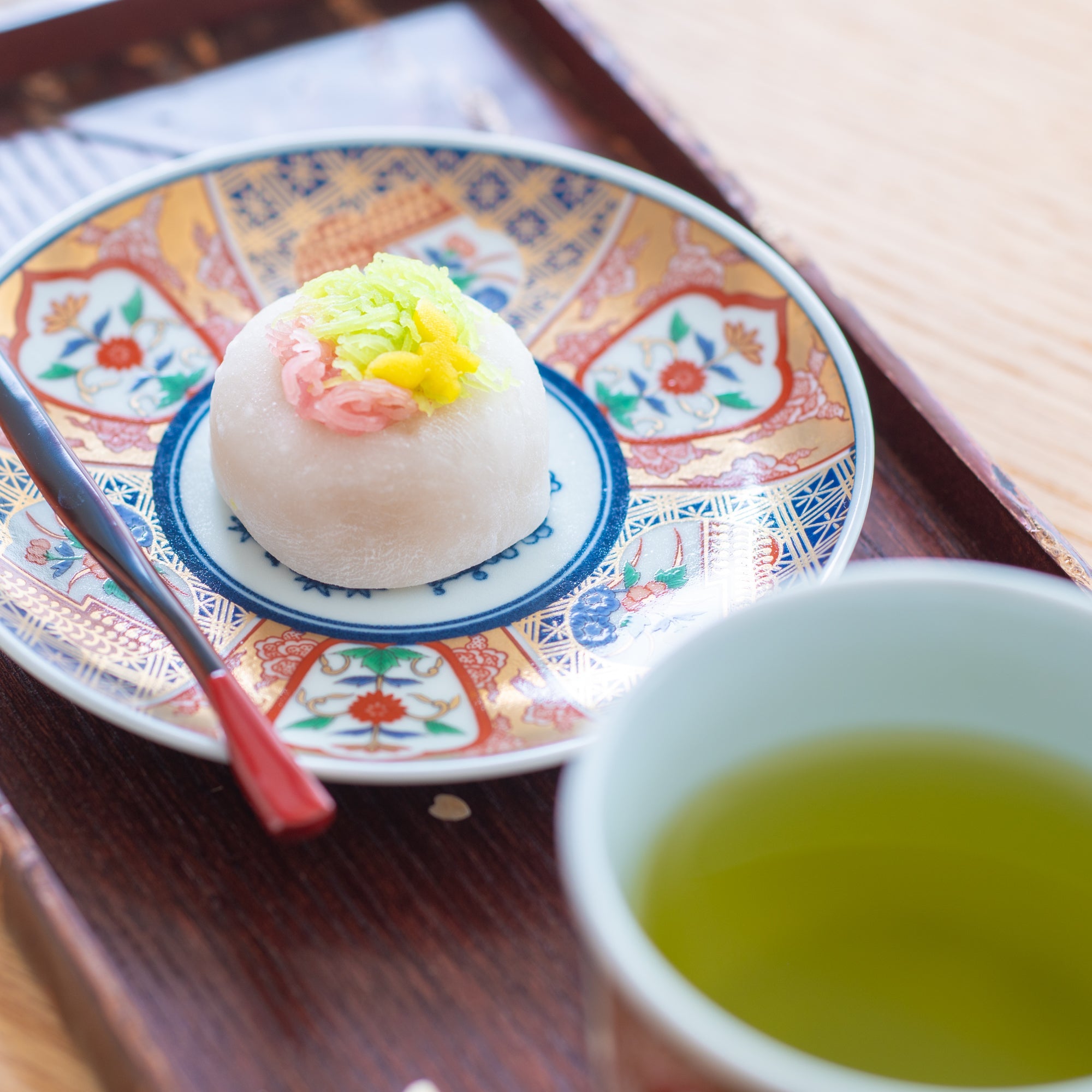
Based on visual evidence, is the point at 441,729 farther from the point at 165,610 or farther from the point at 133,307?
the point at 133,307

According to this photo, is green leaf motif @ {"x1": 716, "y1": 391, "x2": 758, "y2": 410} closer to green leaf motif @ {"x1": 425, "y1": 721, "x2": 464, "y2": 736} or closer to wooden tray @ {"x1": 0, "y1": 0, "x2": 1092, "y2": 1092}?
wooden tray @ {"x1": 0, "y1": 0, "x2": 1092, "y2": 1092}

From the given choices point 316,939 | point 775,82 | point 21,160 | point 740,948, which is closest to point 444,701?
point 316,939

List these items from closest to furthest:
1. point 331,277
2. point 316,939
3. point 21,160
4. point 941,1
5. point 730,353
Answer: point 316,939 → point 331,277 → point 730,353 → point 21,160 → point 941,1

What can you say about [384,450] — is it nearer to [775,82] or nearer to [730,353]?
[730,353]

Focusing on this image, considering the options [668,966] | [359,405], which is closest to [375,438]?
[359,405]

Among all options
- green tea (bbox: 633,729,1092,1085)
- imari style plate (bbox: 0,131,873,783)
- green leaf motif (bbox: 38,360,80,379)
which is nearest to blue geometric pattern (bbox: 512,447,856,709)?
imari style plate (bbox: 0,131,873,783)
